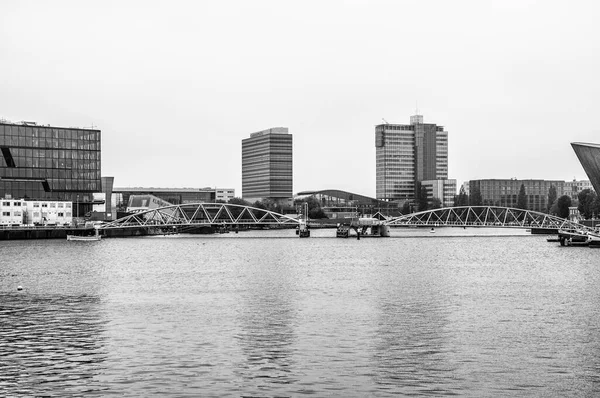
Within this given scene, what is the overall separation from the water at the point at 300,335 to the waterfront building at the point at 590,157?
42.6 metres

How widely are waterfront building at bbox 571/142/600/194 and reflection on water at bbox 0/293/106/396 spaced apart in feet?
251

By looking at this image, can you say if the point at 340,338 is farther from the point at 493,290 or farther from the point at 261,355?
the point at 493,290

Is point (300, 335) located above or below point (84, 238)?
below

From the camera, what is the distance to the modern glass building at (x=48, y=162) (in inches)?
6179

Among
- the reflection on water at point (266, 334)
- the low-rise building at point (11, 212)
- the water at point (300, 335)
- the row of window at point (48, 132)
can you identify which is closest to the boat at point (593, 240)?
the water at point (300, 335)

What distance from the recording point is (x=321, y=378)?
26969mm

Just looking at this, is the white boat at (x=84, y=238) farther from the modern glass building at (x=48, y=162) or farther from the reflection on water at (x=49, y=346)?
the reflection on water at (x=49, y=346)

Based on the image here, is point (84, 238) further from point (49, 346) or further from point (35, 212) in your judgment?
point (49, 346)

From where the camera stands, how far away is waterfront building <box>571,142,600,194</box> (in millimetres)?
105438

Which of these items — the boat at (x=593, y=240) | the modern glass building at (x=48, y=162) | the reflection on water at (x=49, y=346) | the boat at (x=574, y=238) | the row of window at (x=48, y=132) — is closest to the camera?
the reflection on water at (x=49, y=346)

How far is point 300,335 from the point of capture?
115 ft

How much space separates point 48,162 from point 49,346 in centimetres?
13612

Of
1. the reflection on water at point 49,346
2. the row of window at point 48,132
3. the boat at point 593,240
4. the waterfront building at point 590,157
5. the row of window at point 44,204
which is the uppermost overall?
the row of window at point 48,132

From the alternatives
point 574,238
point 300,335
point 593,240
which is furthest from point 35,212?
point 300,335
